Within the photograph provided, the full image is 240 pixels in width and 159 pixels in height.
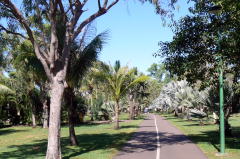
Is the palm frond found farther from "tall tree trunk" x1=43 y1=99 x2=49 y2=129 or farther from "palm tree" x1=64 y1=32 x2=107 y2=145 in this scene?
"tall tree trunk" x1=43 y1=99 x2=49 y2=129

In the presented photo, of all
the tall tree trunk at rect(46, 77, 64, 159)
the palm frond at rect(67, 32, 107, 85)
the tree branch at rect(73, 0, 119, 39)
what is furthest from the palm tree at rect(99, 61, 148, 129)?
the tall tree trunk at rect(46, 77, 64, 159)

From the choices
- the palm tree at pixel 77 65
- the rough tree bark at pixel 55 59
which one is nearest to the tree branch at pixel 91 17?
the rough tree bark at pixel 55 59

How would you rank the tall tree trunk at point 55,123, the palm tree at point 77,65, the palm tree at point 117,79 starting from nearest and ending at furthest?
the tall tree trunk at point 55,123, the palm tree at point 77,65, the palm tree at point 117,79

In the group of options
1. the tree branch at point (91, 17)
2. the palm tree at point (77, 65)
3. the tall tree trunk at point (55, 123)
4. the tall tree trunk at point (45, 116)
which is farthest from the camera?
the tall tree trunk at point (45, 116)

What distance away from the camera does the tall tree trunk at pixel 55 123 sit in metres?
11.4

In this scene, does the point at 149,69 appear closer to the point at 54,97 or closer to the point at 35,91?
the point at 35,91

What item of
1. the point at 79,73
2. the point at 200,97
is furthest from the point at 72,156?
the point at 200,97

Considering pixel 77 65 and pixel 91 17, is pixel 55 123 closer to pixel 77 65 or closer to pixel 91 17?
pixel 91 17

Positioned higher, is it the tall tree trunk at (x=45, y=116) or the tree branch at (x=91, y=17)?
the tree branch at (x=91, y=17)

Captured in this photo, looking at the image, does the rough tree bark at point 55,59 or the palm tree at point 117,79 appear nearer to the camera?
the rough tree bark at point 55,59

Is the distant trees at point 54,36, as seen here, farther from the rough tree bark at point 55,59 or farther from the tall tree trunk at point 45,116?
the tall tree trunk at point 45,116

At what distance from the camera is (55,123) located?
11680mm

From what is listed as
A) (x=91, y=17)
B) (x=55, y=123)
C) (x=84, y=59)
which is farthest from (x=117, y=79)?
(x=55, y=123)

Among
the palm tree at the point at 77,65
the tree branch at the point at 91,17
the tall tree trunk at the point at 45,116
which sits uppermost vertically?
the tree branch at the point at 91,17
